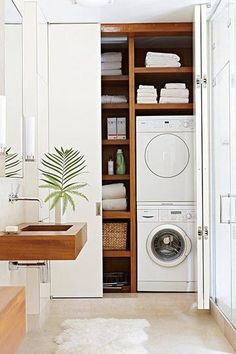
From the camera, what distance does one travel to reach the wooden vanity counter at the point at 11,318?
158 cm

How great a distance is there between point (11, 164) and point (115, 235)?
192 cm

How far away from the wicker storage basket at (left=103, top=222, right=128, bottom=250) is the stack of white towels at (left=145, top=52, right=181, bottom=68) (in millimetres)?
1582

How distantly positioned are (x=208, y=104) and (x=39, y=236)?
242 cm

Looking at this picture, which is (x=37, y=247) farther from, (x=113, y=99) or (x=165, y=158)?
(x=113, y=99)

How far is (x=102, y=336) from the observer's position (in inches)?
179

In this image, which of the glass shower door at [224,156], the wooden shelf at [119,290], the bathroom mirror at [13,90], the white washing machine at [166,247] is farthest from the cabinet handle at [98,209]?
the bathroom mirror at [13,90]

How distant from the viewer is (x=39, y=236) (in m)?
3.25

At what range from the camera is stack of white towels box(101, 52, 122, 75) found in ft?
19.4

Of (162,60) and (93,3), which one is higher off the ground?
(93,3)

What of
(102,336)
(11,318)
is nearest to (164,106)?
(102,336)

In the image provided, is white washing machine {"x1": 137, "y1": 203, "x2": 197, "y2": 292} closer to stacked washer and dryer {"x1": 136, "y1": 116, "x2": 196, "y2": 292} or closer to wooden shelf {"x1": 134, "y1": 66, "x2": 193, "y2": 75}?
stacked washer and dryer {"x1": 136, "y1": 116, "x2": 196, "y2": 292}

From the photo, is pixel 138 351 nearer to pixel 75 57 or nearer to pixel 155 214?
pixel 155 214

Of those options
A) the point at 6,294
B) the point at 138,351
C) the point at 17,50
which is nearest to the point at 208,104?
the point at 17,50

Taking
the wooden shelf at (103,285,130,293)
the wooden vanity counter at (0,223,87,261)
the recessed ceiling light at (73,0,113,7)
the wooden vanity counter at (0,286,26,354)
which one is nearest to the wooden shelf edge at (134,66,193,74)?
the recessed ceiling light at (73,0,113,7)
